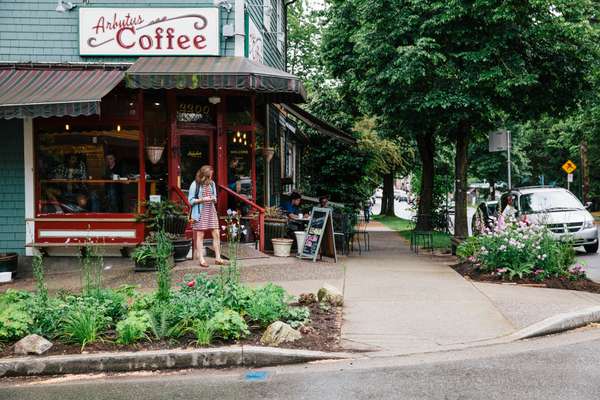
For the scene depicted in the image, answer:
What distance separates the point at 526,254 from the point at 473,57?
5.10 meters

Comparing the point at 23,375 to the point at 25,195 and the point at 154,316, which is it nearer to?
the point at 154,316

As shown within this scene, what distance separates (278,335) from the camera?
262 inches

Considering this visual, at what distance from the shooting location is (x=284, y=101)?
570 inches

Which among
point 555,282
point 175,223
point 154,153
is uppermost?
point 154,153

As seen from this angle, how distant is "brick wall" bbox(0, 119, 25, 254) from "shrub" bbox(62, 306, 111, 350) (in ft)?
21.8

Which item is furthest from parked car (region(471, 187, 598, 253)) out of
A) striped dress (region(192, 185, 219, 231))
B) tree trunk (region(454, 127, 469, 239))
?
striped dress (region(192, 185, 219, 231))

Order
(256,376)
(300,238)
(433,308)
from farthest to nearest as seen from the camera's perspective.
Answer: (300,238) < (433,308) < (256,376)

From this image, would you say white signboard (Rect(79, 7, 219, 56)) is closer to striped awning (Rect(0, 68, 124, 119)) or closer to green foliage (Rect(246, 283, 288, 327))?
striped awning (Rect(0, 68, 124, 119))

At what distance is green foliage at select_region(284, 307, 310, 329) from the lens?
717 centimetres

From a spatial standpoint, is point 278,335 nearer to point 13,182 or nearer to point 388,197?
point 13,182

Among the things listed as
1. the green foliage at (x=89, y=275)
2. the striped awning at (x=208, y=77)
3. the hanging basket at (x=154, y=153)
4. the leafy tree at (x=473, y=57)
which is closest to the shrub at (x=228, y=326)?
the green foliage at (x=89, y=275)

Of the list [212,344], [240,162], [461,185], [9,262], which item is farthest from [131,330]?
[461,185]

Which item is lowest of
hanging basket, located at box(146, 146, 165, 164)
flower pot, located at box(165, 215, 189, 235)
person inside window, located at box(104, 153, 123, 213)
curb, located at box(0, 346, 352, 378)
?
curb, located at box(0, 346, 352, 378)

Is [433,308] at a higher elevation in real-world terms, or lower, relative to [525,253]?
lower
